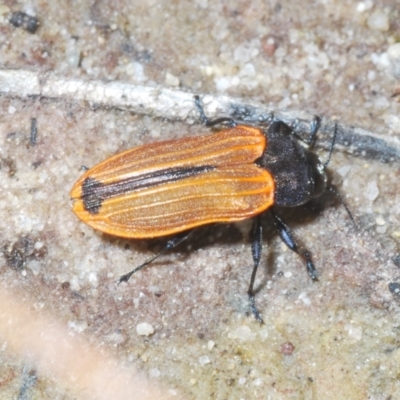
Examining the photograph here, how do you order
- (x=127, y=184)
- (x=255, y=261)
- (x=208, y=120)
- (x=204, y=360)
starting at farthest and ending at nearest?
(x=208, y=120), (x=255, y=261), (x=204, y=360), (x=127, y=184)

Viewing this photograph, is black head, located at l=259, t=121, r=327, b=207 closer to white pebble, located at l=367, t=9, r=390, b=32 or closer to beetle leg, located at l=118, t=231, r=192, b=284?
beetle leg, located at l=118, t=231, r=192, b=284

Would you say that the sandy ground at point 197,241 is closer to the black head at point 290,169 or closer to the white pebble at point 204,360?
the white pebble at point 204,360

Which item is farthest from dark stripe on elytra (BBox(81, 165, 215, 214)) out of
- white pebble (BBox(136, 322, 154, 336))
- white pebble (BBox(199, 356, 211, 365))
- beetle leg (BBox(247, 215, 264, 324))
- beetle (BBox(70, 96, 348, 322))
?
white pebble (BBox(199, 356, 211, 365))

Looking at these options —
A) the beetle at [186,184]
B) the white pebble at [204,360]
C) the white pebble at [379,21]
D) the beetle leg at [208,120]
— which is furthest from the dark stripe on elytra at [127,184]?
the white pebble at [379,21]

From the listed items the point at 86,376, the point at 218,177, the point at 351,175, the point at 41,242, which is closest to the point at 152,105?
the point at 218,177

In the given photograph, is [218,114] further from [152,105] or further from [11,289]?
[11,289]

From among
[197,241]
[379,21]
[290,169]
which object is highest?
[379,21]

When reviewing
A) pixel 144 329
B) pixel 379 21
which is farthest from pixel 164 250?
pixel 379 21

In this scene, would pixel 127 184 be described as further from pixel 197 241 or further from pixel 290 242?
pixel 290 242
